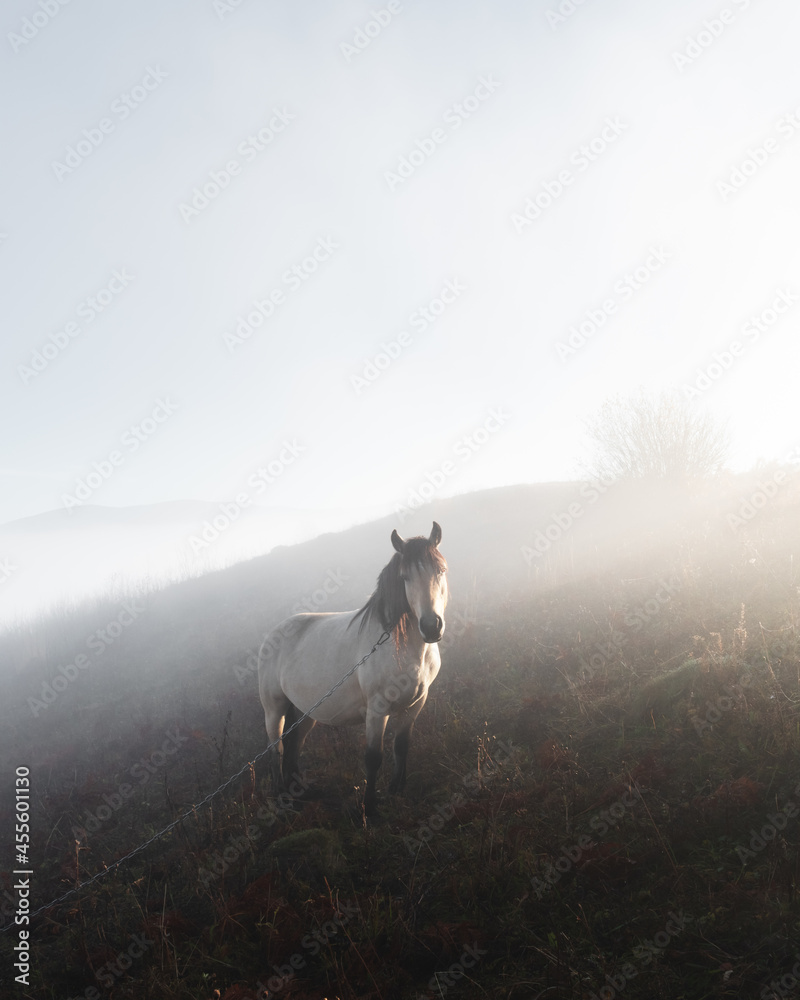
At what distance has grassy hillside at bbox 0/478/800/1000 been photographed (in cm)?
333

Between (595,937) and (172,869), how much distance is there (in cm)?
449

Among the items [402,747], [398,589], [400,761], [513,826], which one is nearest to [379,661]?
[398,589]

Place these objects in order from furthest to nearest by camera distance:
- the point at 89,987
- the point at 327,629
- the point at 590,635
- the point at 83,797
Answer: the point at 83,797 → the point at 590,635 → the point at 327,629 → the point at 89,987

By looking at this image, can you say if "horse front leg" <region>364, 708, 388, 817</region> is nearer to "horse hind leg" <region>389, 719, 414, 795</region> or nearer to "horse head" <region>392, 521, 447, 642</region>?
"horse hind leg" <region>389, 719, 414, 795</region>

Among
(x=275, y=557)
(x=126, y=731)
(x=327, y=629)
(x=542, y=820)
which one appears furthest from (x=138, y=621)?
(x=542, y=820)

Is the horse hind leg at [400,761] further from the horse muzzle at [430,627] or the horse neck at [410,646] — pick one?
the horse muzzle at [430,627]

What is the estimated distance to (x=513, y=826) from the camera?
4613 mm

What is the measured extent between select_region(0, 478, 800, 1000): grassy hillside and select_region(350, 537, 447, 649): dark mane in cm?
178

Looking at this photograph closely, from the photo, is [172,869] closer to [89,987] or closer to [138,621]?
[89,987]

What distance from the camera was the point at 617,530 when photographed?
50.2 ft

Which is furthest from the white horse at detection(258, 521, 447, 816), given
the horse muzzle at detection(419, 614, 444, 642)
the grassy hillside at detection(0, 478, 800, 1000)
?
the grassy hillside at detection(0, 478, 800, 1000)

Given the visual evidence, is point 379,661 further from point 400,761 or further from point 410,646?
point 400,761

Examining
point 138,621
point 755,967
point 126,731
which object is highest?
point 138,621

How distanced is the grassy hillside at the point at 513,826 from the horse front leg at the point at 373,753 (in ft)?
0.87
